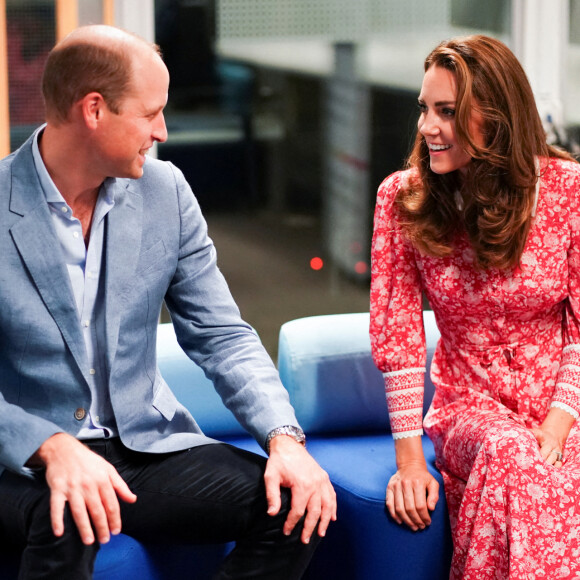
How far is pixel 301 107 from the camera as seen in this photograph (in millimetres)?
4195

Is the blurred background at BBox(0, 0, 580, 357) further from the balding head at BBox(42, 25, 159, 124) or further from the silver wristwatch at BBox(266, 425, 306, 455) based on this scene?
the silver wristwatch at BBox(266, 425, 306, 455)

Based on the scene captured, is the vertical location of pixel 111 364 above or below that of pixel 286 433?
above

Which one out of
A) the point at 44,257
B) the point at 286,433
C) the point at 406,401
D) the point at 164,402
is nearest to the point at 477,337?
the point at 406,401

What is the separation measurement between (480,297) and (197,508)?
82cm

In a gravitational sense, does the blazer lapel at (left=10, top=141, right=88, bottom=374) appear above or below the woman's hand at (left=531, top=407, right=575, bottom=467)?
above

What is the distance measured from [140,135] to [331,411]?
1.03 metres

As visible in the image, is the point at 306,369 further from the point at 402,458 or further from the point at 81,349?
the point at 81,349

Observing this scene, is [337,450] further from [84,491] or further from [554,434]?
[84,491]

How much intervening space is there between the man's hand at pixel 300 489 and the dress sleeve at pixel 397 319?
506 millimetres

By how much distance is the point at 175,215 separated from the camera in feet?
6.95

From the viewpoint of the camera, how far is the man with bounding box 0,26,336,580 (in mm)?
1806

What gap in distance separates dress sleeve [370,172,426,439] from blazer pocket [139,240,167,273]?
0.57 meters

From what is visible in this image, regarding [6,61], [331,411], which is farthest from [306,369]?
[6,61]

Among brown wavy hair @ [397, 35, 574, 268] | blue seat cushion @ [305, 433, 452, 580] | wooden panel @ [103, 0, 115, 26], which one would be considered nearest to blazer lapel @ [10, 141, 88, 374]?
blue seat cushion @ [305, 433, 452, 580]
